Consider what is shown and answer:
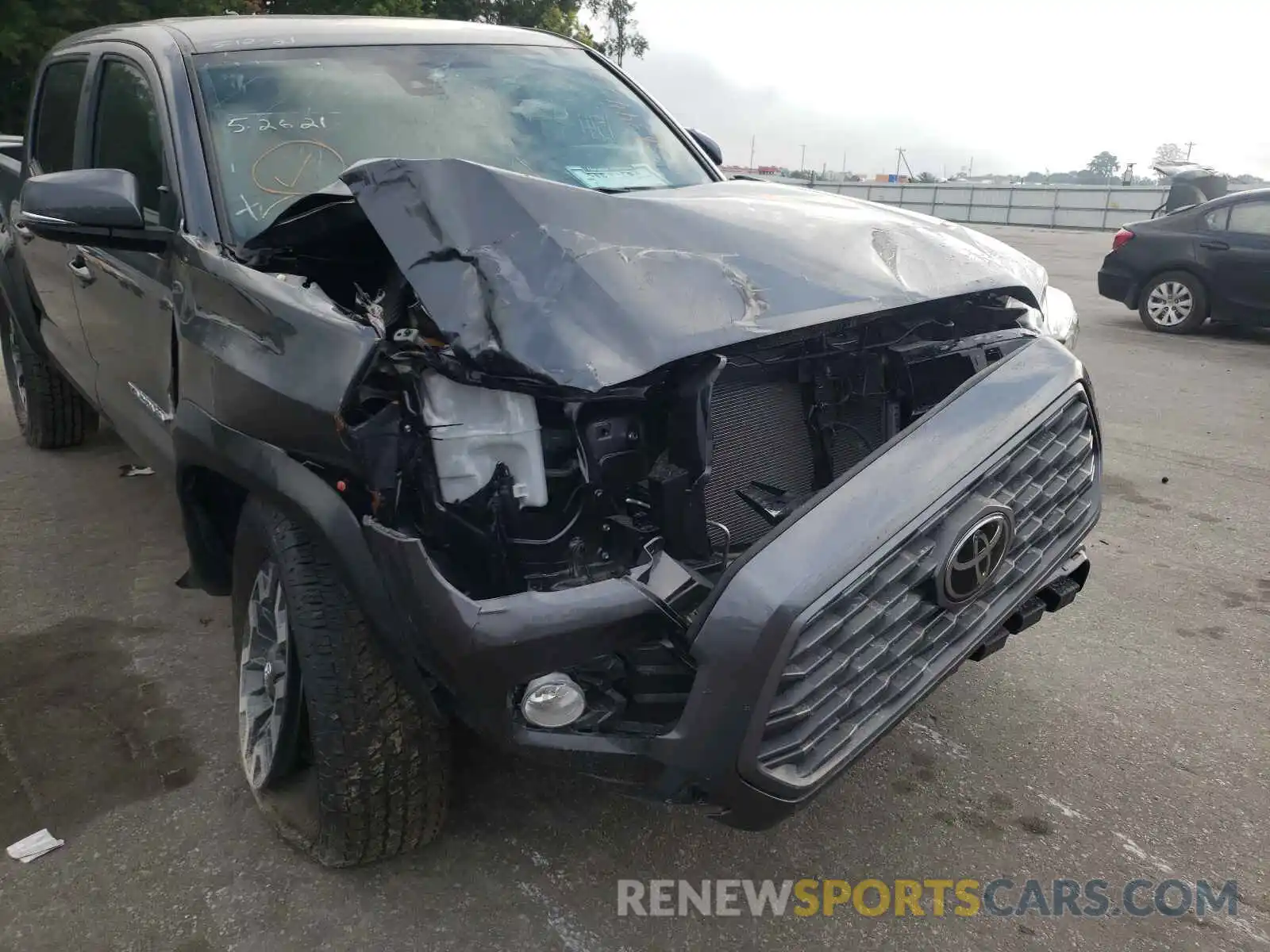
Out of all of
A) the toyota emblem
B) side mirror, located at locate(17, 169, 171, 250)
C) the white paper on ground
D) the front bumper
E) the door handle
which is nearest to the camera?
the front bumper

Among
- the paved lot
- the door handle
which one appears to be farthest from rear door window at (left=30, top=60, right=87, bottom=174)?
the paved lot

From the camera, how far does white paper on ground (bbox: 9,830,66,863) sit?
243cm

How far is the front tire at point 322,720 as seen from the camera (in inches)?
83.9

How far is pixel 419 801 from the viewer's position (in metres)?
2.29

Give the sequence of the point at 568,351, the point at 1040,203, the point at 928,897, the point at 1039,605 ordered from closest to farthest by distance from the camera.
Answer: the point at 568,351 < the point at 928,897 < the point at 1039,605 < the point at 1040,203

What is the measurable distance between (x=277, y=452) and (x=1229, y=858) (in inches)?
98.7

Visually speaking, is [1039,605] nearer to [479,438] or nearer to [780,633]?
[780,633]

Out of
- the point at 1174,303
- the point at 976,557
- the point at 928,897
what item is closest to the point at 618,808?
the point at 928,897

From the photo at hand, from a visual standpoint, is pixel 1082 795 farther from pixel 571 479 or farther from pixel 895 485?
pixel 571 479

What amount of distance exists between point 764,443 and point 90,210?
73.9 inches

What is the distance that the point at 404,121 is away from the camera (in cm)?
301

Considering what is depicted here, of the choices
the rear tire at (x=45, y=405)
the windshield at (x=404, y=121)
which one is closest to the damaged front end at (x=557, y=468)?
the windshield at (x=404, y=121)

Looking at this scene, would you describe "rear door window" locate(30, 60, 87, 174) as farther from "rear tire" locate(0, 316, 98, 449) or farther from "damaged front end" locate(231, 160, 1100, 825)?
"damaged front end" locate(231, 160, 1100, 825)

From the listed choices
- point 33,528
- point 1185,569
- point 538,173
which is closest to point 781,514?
point 538,173
